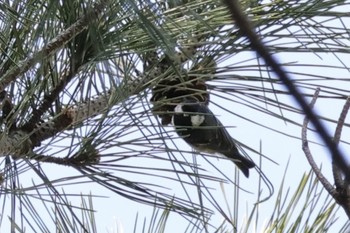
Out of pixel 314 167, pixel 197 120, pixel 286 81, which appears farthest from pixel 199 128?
pixel 286 81

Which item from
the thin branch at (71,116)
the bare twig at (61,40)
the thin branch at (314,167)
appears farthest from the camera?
the thin branch at (71,116)

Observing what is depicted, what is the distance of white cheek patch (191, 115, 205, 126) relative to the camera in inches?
32.7

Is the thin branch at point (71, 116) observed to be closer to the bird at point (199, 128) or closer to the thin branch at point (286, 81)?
the bird at point (199, 128)

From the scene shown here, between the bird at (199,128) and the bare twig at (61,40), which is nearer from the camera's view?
the bare twig at (61,40)

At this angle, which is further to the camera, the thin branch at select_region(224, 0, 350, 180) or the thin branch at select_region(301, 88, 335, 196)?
the thin branch at select_region(301, 88, 335, 196)

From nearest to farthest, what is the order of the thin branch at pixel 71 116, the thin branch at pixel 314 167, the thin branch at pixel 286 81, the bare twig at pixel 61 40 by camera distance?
the thin branch at pixel 286 81 < the thin branch at pixel 314 167 < the bare twig at pixel 61 40 < the thin branch at pixel 71 116

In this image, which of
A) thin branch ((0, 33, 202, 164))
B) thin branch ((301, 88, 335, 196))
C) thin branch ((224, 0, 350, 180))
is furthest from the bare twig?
thin branch ((224, 0, 350, 180))

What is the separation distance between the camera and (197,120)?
83 cm

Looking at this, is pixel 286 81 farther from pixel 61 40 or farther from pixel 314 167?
pixel 61 40

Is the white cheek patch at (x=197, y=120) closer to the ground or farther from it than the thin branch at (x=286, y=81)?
farther from it

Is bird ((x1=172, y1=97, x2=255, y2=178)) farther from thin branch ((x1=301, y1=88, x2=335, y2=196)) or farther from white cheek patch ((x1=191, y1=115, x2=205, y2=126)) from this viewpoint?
thin branch ((x1=301, y1=88, x2=335, y2=196))

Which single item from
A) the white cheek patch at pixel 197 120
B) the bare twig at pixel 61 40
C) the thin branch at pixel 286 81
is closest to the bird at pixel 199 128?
the white cheek patch at pixel 197 120

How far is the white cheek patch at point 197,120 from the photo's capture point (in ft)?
2.72

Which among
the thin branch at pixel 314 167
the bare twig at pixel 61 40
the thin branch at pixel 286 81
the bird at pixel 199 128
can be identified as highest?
the bird at pixel 199 128
